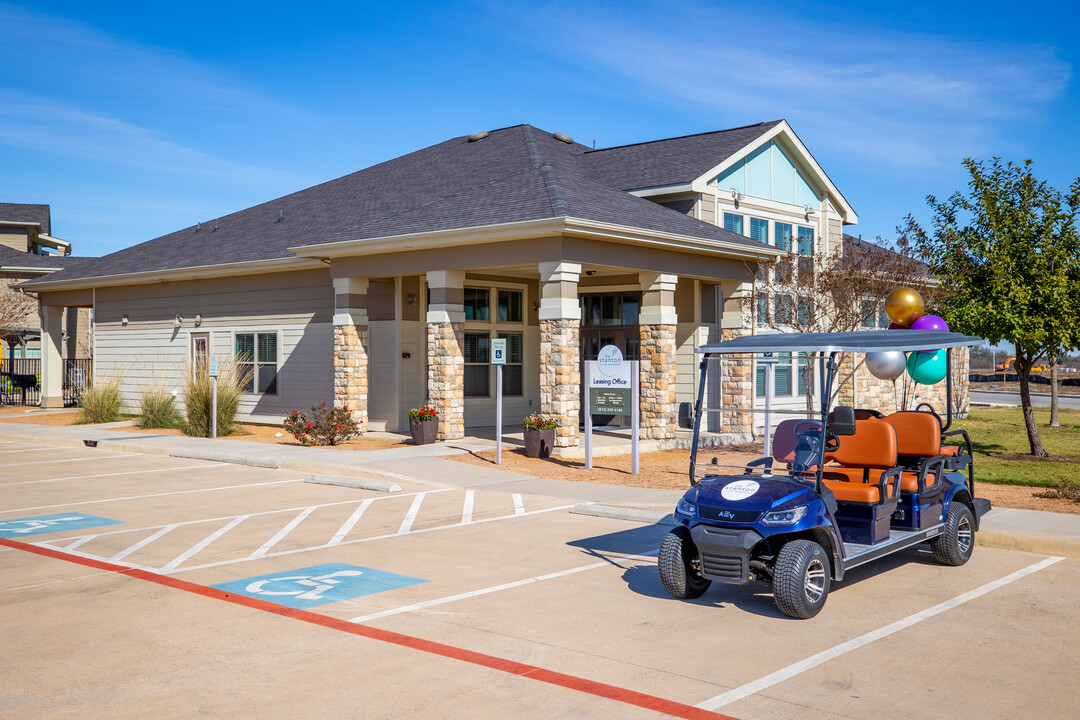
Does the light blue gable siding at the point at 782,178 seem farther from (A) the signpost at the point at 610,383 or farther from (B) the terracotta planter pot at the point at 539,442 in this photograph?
(B) the terracotta planter pot at the point at 539,442

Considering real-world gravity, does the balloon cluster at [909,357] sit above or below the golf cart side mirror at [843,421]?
above

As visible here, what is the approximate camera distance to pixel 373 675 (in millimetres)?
5668

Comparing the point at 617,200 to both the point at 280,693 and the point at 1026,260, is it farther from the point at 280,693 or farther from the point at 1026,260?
the point at 280,693

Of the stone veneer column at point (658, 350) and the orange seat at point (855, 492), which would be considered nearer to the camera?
the orange seat at point (855, 492)

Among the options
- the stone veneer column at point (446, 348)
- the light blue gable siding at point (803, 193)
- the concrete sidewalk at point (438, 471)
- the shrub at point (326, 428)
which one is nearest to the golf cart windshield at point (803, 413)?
the concrete sidewalk at point (438, 471)

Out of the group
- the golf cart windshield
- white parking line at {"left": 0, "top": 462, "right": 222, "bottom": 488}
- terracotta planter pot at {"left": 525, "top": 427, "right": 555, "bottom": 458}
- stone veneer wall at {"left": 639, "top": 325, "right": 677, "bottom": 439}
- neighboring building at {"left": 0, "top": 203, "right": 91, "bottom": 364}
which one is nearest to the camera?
the golf cart windshield

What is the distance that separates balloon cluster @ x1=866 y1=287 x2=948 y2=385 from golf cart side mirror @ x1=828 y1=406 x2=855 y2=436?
2.32 m

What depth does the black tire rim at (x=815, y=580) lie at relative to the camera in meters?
7.05

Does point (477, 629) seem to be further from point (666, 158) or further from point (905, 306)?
point (666, 158)

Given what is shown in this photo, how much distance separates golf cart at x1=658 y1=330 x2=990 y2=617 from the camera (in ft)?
23.2

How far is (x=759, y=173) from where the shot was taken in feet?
76.1

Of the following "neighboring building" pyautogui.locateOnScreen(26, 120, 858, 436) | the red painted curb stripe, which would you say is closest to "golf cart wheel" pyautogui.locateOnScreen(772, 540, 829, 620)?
the red painted curb stripe

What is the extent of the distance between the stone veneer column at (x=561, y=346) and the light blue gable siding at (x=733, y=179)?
6.91m

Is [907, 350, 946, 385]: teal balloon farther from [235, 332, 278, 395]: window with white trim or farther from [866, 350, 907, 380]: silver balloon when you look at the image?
[235, 332, 278, 395]: window with white trim
